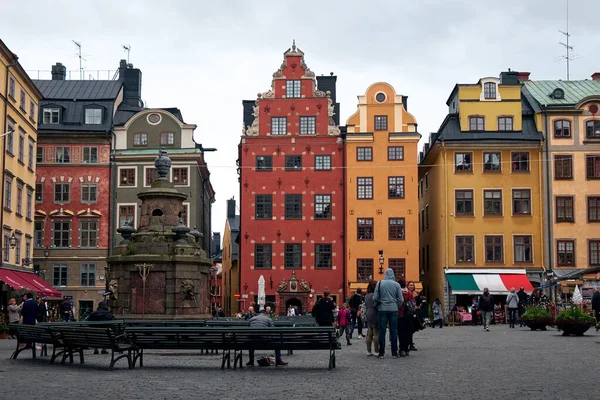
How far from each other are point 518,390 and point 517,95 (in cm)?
4854

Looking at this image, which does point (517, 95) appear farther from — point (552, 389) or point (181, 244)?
point (552, 389)

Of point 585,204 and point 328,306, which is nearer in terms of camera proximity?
point 328,306

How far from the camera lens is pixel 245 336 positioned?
18.3 meters

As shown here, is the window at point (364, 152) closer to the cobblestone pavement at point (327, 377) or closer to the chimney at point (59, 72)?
the chimney at point (59, 72)

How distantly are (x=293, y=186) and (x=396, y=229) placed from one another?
7.26 m

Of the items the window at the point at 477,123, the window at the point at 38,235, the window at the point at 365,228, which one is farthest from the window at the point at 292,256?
the window at the point at 38,235

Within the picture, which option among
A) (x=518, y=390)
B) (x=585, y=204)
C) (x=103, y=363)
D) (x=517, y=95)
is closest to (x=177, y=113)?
(x=517, y=95)

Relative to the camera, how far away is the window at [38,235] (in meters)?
60.5

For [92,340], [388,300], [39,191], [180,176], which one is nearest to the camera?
[92,340]

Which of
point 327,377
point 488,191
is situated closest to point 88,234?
point 488,191

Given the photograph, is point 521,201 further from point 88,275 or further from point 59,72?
point 59,72

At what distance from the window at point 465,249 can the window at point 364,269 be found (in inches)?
219

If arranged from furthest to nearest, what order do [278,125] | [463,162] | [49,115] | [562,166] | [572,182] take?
[49,115]
[278,125]
[463,162]
[562,166]
[572,182]

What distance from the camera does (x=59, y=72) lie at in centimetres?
7144
